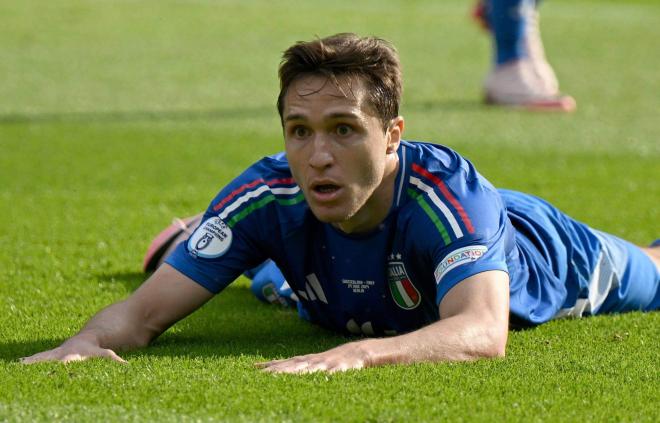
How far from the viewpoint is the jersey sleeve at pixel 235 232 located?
4793mm

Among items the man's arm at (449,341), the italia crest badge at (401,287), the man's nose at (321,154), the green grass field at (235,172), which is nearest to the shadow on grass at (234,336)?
the green grass field at (235,172)

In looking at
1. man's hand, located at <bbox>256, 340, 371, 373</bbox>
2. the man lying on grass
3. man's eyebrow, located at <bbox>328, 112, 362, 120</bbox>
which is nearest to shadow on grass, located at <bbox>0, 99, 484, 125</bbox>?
the man lying on grass

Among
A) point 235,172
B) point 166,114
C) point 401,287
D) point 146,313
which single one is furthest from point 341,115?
point 166,114

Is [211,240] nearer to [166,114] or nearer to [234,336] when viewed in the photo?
[234,336]

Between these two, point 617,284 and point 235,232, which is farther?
point 617,284

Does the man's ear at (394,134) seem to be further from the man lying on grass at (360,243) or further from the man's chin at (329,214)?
the man's chin at (329,214)

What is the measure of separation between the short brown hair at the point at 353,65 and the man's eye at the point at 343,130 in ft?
0.41

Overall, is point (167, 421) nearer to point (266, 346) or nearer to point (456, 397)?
point (456, 397)

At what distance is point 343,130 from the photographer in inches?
171

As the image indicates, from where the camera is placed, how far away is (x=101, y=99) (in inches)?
481

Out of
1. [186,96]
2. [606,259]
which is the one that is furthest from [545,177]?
[186,96]

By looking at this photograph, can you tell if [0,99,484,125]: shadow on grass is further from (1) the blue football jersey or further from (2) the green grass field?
(1) the blue football jersey

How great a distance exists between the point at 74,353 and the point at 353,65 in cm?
134

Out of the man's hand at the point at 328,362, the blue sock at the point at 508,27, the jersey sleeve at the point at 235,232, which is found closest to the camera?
the man's hand at the point at 328,362
